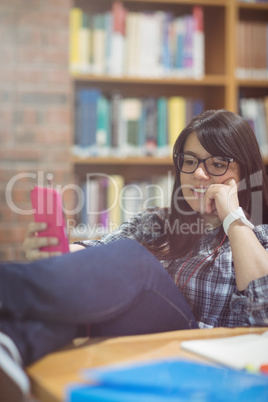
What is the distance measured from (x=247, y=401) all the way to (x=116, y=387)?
0.17 meters

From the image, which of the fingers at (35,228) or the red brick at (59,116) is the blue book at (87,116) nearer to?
the red brick at (59,116)

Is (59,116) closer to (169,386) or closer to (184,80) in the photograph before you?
(184,80)

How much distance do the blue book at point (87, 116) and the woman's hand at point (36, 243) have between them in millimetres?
1212

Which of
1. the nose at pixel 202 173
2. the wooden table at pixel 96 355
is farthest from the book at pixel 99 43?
the wooden table at pixel 96 355

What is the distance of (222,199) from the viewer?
1242 millimetres

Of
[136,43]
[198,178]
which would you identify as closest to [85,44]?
[136,43]

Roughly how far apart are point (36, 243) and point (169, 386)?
0.57 m

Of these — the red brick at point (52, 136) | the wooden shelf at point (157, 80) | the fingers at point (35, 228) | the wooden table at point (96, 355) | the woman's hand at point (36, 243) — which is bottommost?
the wooden table at point (96, 355)

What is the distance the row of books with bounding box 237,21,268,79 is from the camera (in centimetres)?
248

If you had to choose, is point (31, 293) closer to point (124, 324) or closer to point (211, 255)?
point (124, 324)

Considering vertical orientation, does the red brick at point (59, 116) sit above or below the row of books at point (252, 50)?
below

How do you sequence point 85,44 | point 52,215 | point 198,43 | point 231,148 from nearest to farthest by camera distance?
point 52,215
point 231,148
point 85,44
point 198,43

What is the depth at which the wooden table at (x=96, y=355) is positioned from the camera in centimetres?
72

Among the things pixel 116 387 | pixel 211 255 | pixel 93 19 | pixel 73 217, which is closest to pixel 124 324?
pixel 116 387
